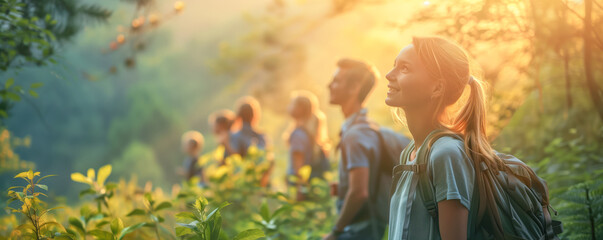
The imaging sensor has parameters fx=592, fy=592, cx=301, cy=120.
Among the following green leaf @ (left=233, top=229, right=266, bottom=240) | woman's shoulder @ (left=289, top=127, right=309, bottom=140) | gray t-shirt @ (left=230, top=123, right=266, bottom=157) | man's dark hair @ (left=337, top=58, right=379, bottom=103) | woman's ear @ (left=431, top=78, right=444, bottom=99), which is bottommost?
green leaf @ (left=233, top=229, right=266, bottom=240)

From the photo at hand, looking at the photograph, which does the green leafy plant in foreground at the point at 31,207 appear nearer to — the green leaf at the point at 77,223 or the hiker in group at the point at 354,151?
the green leaf at the point at 77,223

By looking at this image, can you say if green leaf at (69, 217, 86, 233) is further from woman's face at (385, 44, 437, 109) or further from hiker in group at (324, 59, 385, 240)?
woman's face at (385, 44, 437, 109)

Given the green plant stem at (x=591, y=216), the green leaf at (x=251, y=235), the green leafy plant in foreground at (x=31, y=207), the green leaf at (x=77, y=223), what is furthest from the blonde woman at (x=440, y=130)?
the green leaf at (x=77, y=223)

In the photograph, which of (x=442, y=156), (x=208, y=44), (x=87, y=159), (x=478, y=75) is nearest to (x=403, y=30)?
(x=478, y=75)

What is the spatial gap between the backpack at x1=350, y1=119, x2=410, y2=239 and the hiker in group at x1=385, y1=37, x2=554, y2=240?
1.21m

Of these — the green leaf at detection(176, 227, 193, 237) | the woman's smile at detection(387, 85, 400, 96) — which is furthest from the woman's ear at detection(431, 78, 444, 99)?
the green leaf at detection(176, 227, 193, 237)

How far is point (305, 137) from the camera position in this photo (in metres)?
6.29

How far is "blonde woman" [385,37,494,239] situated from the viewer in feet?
5.80

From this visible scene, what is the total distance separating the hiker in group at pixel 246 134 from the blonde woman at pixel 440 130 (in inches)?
226

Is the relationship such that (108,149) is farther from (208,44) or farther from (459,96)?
(459,96)

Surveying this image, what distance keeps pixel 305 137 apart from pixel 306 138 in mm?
16

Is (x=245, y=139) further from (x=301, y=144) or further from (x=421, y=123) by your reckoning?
(x=421, y=123)

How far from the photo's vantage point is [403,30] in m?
3.65

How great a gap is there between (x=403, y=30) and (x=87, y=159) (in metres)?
44.4
